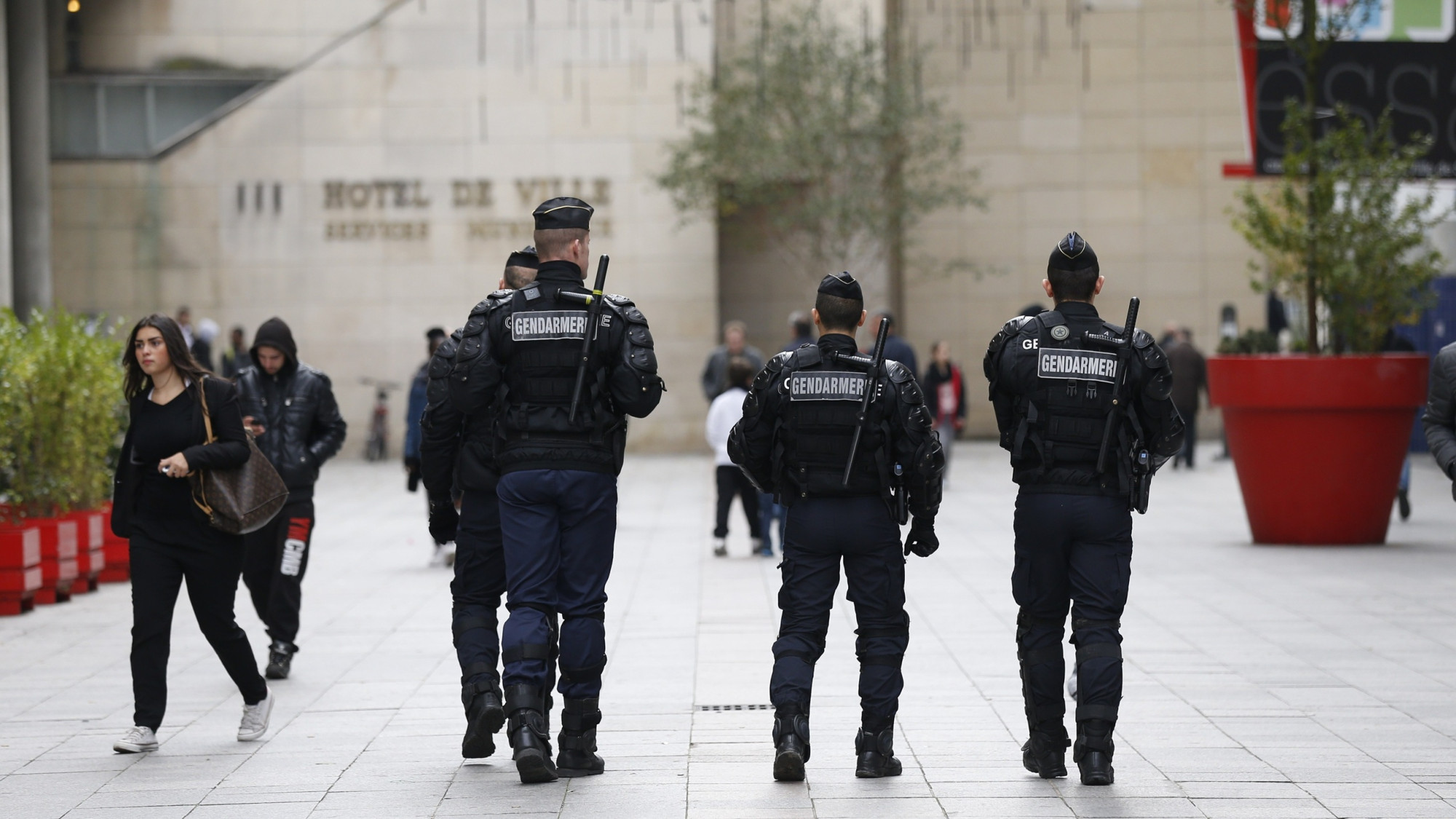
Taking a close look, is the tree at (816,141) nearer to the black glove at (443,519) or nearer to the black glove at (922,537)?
the black glove at (443,519)

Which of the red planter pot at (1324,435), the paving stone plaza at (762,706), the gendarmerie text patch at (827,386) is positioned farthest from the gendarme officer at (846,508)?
the red planter pot at (1324,435)

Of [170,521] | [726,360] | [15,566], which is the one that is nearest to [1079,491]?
[170,521]

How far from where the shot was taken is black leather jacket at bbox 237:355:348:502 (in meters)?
8.41

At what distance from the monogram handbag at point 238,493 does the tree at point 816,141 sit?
17797 mm

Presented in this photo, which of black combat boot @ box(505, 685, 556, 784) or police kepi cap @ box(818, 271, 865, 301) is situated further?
police kepi cap @ box(818, 271, 865, 301)

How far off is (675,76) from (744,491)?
548 inches

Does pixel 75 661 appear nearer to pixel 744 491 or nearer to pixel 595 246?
pixel 744 491

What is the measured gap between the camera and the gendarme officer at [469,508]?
612 cm

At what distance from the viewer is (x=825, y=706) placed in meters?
7.29

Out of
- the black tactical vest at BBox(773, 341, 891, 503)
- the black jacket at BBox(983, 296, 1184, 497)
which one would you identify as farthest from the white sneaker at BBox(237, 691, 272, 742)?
the black jacket at BBox(983, 296, 1184, 497)

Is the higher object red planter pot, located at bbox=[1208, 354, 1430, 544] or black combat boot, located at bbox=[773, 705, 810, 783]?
red planter pot, located at bbox=[1208, 354, 1430, 544]

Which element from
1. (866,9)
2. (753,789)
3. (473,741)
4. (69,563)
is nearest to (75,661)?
(69,563)

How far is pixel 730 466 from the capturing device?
43.1 ft

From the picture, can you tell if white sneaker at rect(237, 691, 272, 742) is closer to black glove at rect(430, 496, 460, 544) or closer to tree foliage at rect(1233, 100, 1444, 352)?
black glove at rect(430, 496, 460, 544)
